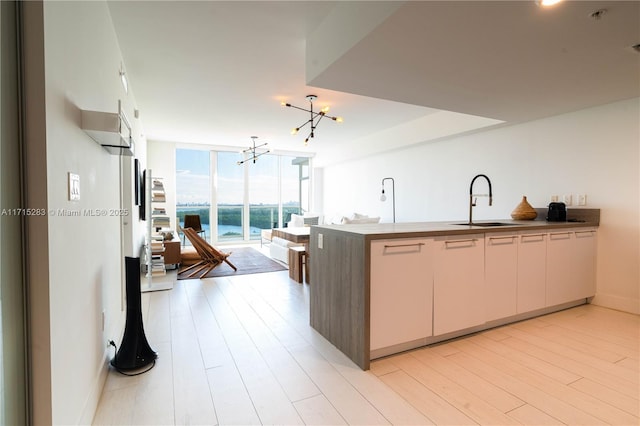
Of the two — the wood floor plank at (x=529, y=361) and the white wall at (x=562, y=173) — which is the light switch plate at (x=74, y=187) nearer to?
the wood floor plank at (x=529, y=361)

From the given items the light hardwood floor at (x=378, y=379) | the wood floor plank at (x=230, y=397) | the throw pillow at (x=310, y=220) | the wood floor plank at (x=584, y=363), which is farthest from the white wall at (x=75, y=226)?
the throw pillow at (x=310, y=220)

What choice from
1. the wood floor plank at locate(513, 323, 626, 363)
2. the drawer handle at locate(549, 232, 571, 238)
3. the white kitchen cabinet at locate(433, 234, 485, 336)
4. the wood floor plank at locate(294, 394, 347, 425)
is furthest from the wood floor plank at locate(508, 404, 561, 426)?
the drawer handle at locate(549, 232, 571, 238)

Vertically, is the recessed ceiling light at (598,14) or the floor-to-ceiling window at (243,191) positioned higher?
the recessed ceiling light at (598,14)

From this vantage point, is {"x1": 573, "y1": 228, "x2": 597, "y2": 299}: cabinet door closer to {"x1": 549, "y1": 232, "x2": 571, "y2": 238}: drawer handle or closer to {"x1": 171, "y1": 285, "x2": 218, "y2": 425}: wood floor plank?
{"x1": 549, "y1": 232, "x2": 571, "y2": 238}: drawer handle

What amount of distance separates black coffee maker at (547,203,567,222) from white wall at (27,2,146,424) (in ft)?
14.4

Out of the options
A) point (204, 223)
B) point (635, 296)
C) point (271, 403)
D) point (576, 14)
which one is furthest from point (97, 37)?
Answer: point (204, 223)

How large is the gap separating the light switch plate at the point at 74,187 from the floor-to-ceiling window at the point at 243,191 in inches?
280

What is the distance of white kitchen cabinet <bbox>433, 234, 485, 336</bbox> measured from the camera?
247 cm

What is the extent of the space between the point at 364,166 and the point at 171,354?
6.07 meters

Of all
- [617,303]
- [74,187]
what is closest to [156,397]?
[74,187]

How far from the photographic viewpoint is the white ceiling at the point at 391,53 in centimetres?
192

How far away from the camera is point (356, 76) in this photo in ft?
8.92

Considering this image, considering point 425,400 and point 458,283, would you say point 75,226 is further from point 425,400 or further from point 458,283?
point 458,283

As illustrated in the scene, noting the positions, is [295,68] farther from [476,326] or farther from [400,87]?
[476,326]
